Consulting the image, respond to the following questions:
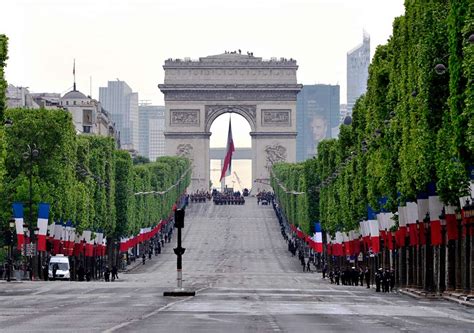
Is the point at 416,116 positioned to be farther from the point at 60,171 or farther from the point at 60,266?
the point at 60,171

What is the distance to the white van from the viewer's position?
10425 cm

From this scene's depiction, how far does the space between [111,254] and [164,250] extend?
32.3m

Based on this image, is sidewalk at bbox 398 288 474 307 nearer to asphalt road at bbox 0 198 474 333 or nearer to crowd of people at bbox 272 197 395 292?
asphalt road at bbox 0 198 474 333

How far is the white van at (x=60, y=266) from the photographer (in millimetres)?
104250

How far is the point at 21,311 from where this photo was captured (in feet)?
150

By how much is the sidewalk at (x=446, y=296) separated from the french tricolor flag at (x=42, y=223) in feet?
89.4

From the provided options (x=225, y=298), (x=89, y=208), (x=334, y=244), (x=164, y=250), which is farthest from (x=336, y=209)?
(x=225, y=298)

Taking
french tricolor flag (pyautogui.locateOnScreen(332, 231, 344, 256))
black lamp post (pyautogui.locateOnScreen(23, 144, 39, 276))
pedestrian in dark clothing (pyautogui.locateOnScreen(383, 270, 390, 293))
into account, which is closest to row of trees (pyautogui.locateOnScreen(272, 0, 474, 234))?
pedestrian in dark clothing (pyautogui.locateOnScreen(383, 270, 390, 293))

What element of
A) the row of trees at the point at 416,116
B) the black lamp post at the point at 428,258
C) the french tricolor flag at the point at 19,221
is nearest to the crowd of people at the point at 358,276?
the row of trees at the point at 416,116

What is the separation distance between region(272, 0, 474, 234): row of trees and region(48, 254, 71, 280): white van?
19.2 m

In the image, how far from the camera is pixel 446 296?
216 ft

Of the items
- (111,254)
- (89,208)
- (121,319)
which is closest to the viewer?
(121,319)

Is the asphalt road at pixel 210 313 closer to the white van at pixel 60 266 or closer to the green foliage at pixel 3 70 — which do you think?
the green foliage at pixel 3 70

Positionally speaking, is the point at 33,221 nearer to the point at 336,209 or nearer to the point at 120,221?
the point at 336,209
